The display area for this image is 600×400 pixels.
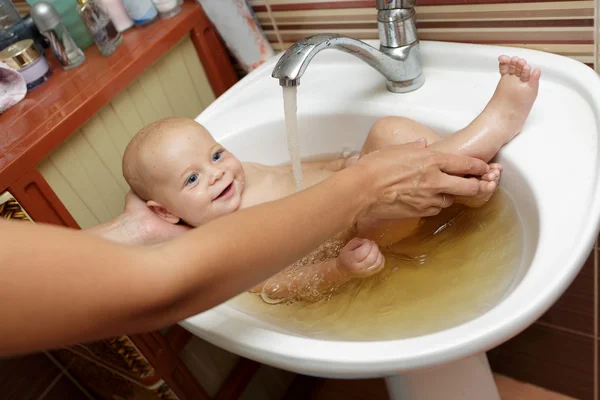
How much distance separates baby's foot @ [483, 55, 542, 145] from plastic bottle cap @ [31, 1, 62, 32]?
73cm

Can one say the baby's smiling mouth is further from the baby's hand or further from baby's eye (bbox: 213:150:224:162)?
the baby's hand

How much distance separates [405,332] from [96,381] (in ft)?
3.00

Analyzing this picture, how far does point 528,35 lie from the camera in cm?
82

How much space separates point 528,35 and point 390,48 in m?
0.20

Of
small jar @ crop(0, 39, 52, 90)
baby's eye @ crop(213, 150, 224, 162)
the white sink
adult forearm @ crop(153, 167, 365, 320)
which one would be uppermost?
small jar @ crop(0, 39, 52, 90)

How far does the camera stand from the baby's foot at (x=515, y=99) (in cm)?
74

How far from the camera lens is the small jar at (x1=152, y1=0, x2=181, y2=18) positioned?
3.47 feet

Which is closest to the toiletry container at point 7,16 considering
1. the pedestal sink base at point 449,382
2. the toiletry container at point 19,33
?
the toiletry container at point 19,33

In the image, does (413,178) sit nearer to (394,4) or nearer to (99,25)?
(394,4)

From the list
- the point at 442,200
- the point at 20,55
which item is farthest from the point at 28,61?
the point at 442,200

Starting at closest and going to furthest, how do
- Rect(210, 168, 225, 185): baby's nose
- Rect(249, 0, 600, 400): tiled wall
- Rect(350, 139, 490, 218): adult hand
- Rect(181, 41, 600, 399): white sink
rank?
1. Rect(181, 41, 600, 399): white sink
2. Rect(350, 139, 490, 218): adult hand
3. Rect(249, 0, 600, 400): tiled wall
4. Rect(210, 168, 225, 185): baby's nose

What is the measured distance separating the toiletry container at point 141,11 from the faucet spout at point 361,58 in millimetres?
439

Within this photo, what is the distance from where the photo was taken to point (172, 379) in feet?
3.50

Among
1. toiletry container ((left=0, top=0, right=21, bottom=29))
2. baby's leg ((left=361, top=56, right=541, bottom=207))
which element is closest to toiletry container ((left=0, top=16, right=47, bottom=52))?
toiletry container ((left=0, top=0, right=21, bottom=29))
